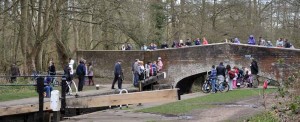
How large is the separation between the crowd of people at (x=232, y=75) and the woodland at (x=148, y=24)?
28.5ft

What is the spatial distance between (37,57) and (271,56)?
14080mm

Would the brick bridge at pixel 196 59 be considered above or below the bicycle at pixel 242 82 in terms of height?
above

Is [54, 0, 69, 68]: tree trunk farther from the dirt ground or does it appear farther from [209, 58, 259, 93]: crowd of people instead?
the dirt ground

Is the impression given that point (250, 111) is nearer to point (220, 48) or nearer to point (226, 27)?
point (220, 48)

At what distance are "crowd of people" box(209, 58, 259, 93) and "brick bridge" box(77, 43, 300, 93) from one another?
123 centimetres

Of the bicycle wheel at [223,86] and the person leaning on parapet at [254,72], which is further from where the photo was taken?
the person leaning on parapet at [254,72]

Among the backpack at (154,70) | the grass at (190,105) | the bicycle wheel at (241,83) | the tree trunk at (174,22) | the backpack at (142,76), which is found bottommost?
the grass at (190,105)

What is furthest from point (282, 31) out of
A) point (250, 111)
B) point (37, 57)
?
point (250, 111)

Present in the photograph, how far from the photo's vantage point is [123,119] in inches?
508

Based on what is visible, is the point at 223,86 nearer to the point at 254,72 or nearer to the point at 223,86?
the point at 223,86

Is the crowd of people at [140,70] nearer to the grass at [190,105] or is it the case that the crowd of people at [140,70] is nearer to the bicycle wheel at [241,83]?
the bicycle wheel at [241,83]

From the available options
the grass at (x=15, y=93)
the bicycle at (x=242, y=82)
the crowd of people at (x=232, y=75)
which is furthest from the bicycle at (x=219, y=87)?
the grass at (x=15, y=93)

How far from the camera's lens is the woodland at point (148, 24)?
3144 cm

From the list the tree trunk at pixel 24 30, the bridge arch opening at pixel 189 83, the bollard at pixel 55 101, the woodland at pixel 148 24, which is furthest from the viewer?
the bridge arch opening at pixel 189 83
